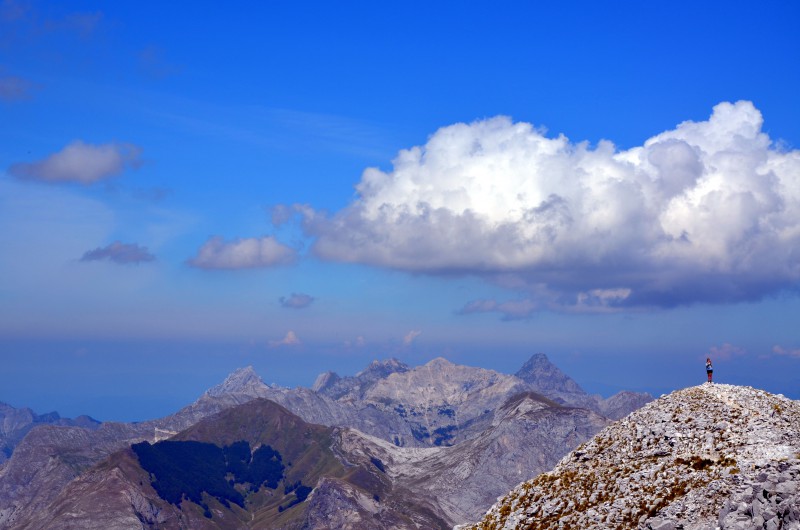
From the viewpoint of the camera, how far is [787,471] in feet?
211

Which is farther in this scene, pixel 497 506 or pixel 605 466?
pixel 497 506

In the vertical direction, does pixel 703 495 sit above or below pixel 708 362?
below

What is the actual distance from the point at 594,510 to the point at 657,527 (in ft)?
33.9

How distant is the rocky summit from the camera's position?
65375mm

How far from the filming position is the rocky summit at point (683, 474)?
65375mm

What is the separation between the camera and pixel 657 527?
7088cm

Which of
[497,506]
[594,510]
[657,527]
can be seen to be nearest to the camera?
[657,527]

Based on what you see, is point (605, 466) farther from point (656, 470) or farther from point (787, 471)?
point (787, 471)

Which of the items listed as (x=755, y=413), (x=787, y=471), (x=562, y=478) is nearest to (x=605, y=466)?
(x=562, y=478)

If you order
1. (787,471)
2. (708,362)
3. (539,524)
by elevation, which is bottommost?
(539,524)

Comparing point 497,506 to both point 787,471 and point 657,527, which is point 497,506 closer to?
point 657,527

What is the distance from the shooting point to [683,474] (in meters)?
80.1

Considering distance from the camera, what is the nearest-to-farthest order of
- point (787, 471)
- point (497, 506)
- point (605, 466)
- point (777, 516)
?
point (777, 516)
point (787, 471)
point (605, 466)
point (497, 506)

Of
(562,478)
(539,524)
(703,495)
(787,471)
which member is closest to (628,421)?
(562,478)
